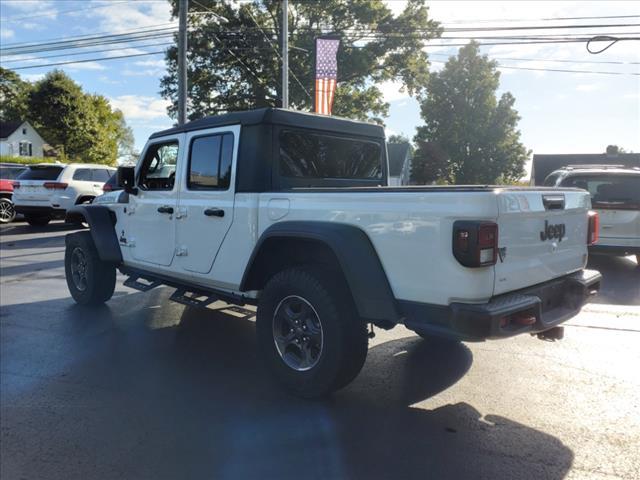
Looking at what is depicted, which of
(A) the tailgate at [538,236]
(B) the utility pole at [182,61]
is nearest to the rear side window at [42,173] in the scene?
(B) the utility pole at [182,61]

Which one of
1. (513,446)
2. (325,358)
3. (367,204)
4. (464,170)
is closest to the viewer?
(513,446)

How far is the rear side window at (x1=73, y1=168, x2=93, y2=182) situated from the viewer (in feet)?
49.7

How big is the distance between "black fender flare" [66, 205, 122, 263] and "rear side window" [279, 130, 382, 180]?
272 centimetres

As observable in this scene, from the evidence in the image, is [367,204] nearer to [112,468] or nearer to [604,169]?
[112,468]

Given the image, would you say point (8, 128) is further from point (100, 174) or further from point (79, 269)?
point (79, 269)

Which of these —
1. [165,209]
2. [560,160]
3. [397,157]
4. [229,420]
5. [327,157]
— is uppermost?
[397,157]

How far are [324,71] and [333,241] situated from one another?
1552 centimetres

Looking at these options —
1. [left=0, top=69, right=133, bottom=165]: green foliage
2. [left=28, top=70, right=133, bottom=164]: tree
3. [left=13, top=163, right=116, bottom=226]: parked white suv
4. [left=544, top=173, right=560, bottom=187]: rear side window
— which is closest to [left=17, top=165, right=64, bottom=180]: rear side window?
[left=13, top=163, right=116, bottom=226]: parked white suv

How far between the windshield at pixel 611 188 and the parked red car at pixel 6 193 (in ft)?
51.7

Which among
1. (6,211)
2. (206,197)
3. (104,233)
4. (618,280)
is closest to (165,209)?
Result: (206,197)

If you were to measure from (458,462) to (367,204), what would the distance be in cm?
161

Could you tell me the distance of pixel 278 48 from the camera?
27.3 m

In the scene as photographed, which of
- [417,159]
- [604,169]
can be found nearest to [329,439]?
[604,169]

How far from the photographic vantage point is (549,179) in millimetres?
9891
